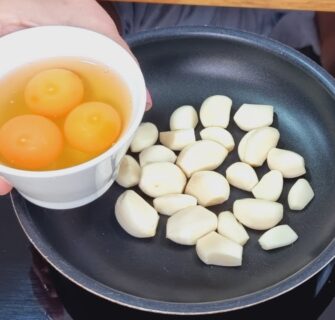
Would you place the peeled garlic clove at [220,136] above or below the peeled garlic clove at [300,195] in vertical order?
below

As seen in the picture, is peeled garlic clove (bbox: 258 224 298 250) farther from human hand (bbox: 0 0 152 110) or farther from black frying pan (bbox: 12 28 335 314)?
human hand (bbox: 0 0 152 110)

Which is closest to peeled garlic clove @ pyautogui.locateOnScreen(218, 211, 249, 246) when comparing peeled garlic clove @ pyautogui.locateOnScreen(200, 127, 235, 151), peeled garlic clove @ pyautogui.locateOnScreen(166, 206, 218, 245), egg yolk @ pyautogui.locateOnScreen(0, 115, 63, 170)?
peeled garlic clove @ pyautogui.locateOnScreen(166, 206, 218, 245)

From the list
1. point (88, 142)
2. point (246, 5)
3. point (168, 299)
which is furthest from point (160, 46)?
point (168, 299)

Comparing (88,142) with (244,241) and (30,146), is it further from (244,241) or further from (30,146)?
(244,241)

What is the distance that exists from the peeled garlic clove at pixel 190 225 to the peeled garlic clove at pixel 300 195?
4.1 inches

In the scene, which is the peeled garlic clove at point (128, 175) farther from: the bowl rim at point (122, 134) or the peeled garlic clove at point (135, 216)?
the bowl rim at point (122, 134)

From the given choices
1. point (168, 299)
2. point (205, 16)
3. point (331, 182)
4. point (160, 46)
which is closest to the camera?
point (168, 299)

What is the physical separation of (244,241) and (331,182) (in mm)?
145

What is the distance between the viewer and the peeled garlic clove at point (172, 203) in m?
0.82

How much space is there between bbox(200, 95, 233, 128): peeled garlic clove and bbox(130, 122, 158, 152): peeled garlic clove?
0.24ft

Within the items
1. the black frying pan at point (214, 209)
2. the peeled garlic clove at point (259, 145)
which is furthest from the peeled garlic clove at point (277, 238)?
the peeled garlic clove at point (259, 145)

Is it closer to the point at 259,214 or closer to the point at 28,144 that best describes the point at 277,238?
the point at 259,214

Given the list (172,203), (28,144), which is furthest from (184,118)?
(28,144)

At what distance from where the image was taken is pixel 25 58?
82cm
